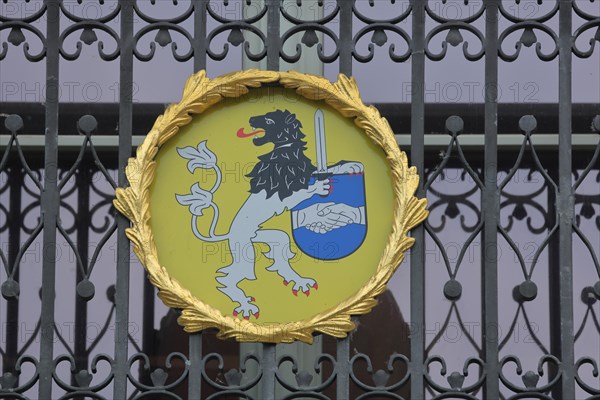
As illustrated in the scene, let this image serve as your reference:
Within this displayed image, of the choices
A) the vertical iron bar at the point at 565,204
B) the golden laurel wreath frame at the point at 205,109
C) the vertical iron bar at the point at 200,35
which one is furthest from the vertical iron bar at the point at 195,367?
the vertical iron bar at the point at 565,204

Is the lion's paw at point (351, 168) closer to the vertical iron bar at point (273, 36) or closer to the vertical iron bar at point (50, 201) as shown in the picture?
the vertical iron bar at point (273, 36)

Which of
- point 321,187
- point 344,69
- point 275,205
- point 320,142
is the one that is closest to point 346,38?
point 344,69

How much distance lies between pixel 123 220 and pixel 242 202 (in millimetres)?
577

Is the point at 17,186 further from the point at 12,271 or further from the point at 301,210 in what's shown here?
the point at 301,210

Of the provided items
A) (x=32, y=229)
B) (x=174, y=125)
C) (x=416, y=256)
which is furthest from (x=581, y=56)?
(x=32, y=229)

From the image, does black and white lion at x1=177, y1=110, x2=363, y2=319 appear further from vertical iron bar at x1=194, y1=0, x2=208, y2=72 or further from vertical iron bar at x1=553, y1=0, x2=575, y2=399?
vertical iron bar at x1=553, y1=0, x2=575, y2=399

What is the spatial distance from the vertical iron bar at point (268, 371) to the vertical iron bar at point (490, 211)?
100 cm

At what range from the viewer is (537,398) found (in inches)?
420

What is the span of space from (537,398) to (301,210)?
1433mm

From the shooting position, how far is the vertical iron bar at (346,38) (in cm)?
1098

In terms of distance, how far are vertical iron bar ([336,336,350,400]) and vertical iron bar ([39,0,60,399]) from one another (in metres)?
1.36

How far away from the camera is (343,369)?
10.6 metres

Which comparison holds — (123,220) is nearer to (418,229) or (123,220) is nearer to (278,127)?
(278,127)

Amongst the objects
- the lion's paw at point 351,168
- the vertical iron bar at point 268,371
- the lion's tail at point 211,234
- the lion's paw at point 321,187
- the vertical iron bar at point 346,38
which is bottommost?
the vertical iron bar at point 268,371
